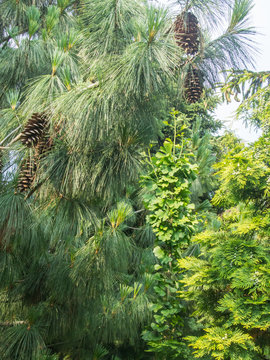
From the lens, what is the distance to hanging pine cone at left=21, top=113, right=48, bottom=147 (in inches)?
80.4

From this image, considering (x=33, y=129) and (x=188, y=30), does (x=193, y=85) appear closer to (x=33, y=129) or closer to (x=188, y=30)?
(x=188, y=30)

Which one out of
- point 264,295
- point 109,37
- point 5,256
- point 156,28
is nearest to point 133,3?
point 109,37

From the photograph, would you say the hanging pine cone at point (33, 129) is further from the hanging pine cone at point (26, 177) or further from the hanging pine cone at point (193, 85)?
the hanging pine cone at point (193, 85)

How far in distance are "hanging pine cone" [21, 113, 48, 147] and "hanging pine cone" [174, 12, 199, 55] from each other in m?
1.26

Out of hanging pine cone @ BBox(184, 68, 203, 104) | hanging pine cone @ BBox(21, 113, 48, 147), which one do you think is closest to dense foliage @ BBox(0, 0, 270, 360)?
hanging pine cone @ BBox(21, 113, 48, 147)

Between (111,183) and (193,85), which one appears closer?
(111,183)

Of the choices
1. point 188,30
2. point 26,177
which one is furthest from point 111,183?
point 188,30

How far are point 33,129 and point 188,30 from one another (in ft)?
5.57

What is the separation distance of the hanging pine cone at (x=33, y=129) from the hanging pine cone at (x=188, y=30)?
1.26 m

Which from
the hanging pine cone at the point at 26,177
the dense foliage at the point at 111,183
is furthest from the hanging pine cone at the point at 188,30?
the hanging pine cone at the point at 26,177

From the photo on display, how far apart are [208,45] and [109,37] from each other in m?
1.33

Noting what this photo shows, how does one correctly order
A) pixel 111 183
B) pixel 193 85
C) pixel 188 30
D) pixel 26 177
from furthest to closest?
pixel 193 85
pixel 188 30
pixel 111 183
pixel 26 177

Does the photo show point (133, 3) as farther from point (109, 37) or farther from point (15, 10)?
point (15, 10)

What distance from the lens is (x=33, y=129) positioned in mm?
2055
